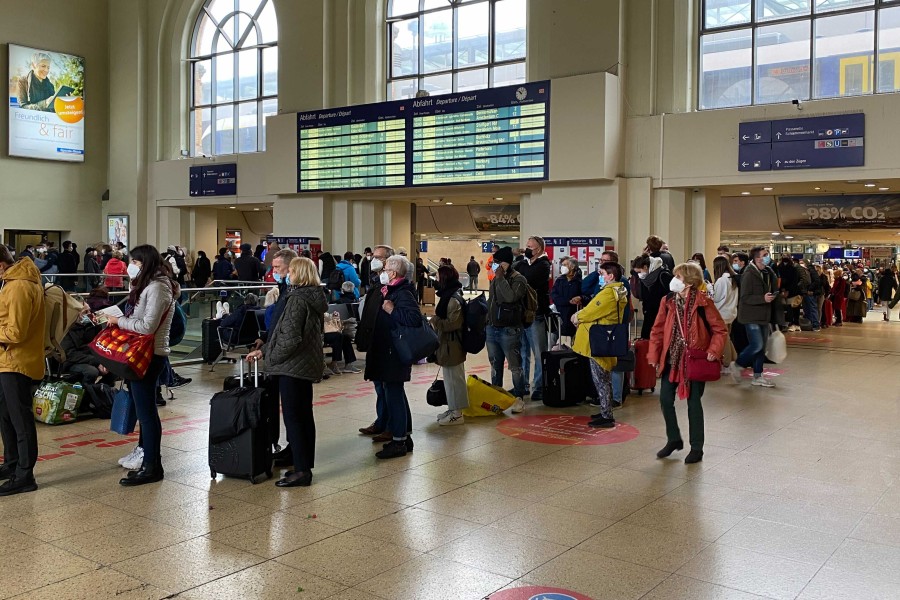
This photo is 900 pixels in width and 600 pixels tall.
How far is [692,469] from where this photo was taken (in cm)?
602

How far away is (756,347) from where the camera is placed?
9828 mm

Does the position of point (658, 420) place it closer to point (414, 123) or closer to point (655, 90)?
point (655, 90)

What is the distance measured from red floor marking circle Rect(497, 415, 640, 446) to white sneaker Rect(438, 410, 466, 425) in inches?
14.0

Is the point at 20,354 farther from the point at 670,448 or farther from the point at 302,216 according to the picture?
the point at 302,216

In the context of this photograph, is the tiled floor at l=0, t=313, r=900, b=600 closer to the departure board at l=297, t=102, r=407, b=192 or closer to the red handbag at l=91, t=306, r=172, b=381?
the red handbag at l=91, t=306, r=172, b=381

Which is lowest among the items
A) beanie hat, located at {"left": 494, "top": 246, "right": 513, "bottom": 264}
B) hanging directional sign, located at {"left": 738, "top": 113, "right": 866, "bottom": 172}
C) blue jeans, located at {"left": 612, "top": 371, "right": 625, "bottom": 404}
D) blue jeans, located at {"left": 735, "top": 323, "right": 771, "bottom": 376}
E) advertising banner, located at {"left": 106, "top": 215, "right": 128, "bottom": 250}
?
blue jeans, located at {"left": 612, "top": 371, "right": 625, "bottom": 404}

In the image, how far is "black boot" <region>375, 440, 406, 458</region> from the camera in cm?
634

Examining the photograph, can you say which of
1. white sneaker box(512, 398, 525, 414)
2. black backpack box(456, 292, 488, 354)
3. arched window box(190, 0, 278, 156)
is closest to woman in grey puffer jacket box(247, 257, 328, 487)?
black backpack box(456, 292, 488, 354)

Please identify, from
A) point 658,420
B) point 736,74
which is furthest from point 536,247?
point 736,74

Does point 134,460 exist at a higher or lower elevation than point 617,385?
lower

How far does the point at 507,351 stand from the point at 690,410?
2534 millimetres

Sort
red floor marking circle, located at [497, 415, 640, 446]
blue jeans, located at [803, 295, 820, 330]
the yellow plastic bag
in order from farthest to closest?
blue jeans, located at [803, 295, 820, 330] → the yellow plastic bag → red floor marking circle, located at [497, 415, 640, 446]

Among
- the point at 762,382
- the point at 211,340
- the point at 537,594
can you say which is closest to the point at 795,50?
the point at 762,382

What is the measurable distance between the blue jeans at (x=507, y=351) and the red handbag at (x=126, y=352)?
12.5 ft
